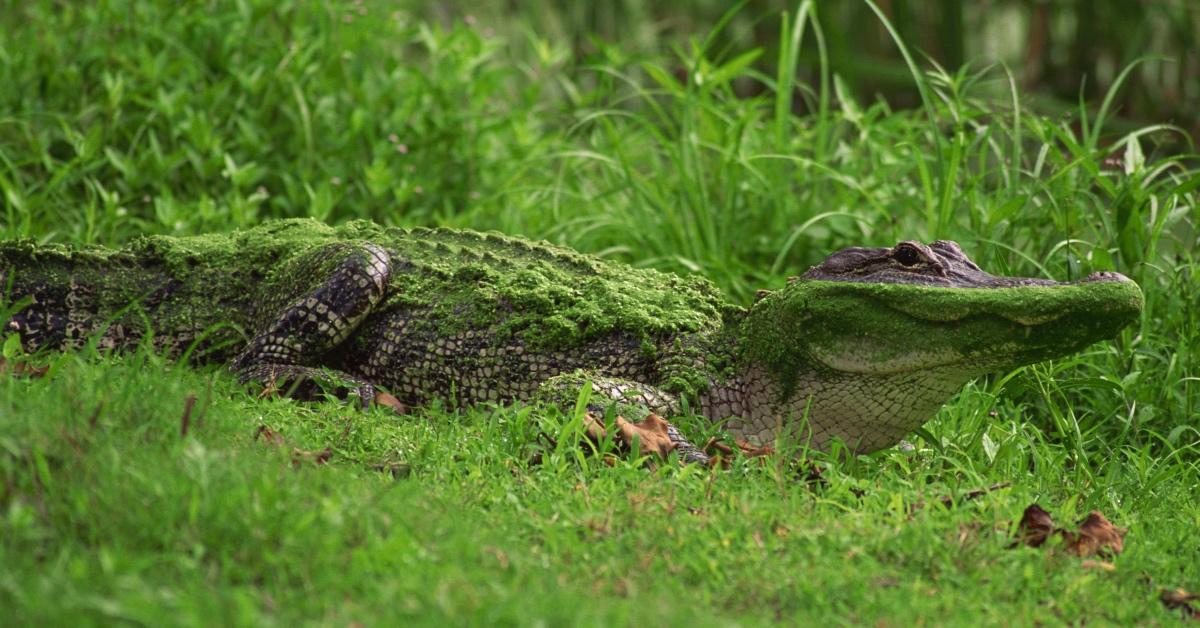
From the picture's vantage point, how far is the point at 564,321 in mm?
5027

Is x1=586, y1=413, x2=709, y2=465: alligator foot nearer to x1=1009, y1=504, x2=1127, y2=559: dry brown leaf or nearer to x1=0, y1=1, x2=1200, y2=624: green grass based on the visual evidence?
x1=0, y1=1, x2=1200, y2=624: green grass

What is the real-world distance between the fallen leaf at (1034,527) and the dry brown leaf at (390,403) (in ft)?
7.58

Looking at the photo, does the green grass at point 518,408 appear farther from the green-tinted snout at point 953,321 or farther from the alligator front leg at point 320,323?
the green-tinted snout at point 953,321

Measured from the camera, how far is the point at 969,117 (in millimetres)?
7020

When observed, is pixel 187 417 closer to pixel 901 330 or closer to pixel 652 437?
pixel 652 437

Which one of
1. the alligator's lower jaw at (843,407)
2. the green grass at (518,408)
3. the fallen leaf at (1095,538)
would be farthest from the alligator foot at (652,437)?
the fallen leaf at (1095,538)

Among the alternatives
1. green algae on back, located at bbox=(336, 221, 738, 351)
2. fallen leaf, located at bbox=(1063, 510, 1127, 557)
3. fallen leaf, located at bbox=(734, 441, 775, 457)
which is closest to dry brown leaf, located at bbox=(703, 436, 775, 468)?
fallen leaf, located at bbox=(734, 441, 775, 457)

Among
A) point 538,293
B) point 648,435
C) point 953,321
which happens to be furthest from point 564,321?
point 953,321

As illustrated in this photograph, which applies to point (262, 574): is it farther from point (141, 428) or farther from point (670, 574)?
point (670, 574)

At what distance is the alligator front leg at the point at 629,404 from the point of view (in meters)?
4.49

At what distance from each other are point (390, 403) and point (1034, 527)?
2390mm

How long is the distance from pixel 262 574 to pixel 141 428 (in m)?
0.80

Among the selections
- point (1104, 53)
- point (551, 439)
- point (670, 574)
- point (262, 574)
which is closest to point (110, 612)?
point (262, 574)

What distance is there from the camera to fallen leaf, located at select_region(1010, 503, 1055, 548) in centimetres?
387
